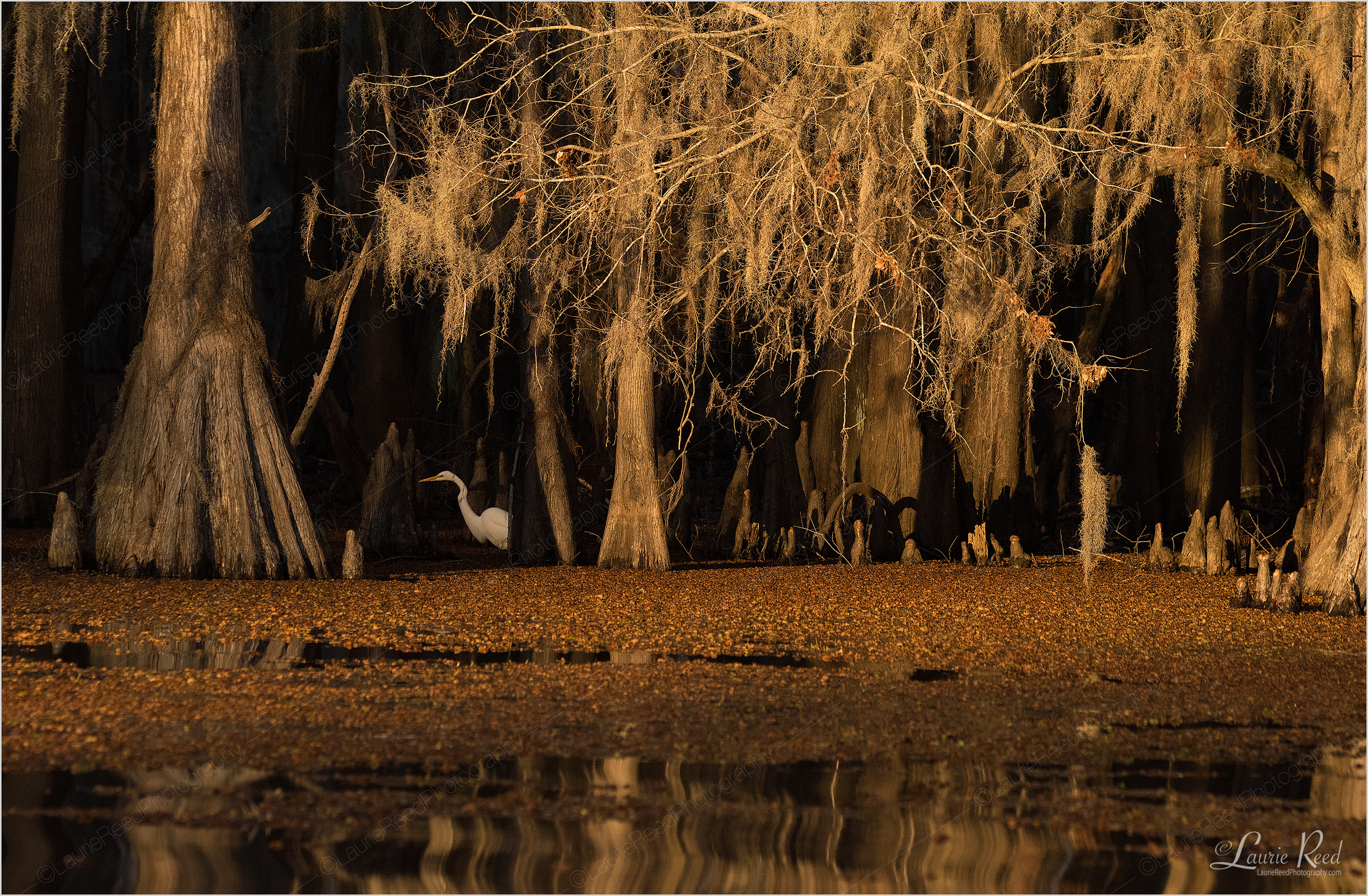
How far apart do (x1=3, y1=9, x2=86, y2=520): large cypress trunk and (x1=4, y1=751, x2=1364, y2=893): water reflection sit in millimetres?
9830

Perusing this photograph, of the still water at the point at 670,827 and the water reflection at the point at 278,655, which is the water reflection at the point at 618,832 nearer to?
the still water at the point at 670,827

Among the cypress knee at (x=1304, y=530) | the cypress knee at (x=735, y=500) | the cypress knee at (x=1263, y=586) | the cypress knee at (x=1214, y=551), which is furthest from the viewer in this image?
the cypress knee at (x=735, y=500)

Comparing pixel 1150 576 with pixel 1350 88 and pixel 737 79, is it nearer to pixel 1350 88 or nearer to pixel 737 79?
pixel 1350 88

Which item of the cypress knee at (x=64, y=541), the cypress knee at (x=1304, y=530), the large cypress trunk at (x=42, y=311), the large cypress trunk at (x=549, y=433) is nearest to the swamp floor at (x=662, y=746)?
the cypress knee at (x=64, y=541)

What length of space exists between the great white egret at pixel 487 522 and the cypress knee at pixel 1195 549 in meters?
6.08

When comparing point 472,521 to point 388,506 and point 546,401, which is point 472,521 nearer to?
point 388,506

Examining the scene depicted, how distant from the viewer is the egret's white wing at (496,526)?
12.0 m

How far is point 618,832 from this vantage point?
3965 millimetres

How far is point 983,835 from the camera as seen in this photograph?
4.00 metres

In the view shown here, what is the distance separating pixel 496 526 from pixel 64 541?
3.78 m

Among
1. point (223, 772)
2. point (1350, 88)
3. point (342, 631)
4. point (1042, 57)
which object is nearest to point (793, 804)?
point (223, 772)

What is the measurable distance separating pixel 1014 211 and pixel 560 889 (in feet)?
26.5

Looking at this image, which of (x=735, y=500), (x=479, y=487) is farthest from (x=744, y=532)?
(x=479, y=487)
